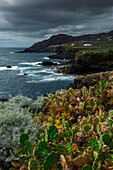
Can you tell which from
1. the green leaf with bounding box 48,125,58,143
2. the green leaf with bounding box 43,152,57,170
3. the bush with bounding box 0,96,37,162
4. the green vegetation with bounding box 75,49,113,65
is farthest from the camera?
the green vegetation with bounding box 75,49,113,65

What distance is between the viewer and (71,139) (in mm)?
7332

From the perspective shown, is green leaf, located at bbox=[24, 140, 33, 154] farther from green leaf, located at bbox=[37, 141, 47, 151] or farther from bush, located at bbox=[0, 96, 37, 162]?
bush, located at bbox=[0, 96, 37, 162]

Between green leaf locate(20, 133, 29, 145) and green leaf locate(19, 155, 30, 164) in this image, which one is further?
green leaf locate(20, 133, 29, 145)

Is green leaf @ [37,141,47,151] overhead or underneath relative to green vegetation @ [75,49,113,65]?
overhead

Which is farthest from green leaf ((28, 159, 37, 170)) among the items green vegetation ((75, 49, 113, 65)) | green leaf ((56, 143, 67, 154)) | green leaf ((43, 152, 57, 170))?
green vegetation ((75, 49, 113, 65))

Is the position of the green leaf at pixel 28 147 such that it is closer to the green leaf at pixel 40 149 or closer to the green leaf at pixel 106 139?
the green leaf at pixel 40 149

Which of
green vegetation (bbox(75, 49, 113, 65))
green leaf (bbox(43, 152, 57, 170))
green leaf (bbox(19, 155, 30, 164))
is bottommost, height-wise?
green vegetation (bbox(75, 49, 113, 65))

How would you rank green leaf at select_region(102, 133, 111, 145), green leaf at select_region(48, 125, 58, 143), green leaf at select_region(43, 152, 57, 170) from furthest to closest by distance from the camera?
green leaf at select_region(48, 125, 58, 143), green leaf at select_region(102, 133, 111, 145), green leaf at select_region(43, 152, 57, 170)

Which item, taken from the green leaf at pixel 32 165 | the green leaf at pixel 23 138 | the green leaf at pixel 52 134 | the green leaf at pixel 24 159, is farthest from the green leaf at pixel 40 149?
the green leaf at pixel 23 138

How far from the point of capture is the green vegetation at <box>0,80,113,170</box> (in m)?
6.30

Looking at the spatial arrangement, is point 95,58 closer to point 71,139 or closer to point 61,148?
point 71,139

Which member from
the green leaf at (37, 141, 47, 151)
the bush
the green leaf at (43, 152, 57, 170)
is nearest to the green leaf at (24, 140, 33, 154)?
the green leaf at (37, 141, 47, 151)

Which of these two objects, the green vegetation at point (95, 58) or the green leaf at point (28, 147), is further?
the green vegetation at point (95, 58)

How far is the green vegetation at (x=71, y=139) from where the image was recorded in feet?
20.7
